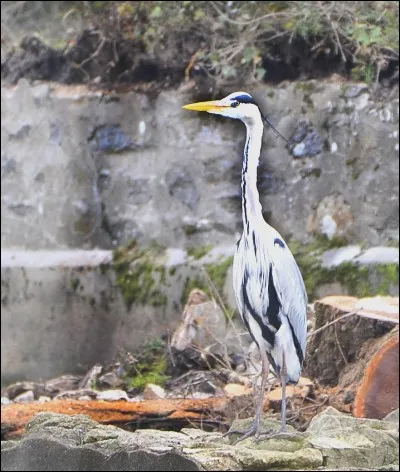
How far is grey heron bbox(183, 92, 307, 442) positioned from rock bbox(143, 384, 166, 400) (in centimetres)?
54

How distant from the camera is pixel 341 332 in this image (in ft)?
10.5

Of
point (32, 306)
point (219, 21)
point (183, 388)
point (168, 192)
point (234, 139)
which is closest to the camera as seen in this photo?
point (183, 388)

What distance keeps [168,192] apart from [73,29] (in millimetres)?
1566

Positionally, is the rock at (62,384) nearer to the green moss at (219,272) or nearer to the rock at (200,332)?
the rock at (200,332)

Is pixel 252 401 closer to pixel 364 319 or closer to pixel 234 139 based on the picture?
pixel 364 319

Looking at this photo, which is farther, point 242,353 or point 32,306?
point 32,306

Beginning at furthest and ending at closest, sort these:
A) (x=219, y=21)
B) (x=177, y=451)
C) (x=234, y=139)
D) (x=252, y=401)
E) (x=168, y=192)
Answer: (x=219, y=21) → (x=168, y=192) → (x=234, y=139) → (x=252, y=401) → (x=177, y=451)

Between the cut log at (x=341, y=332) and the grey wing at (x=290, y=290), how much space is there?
0.18m

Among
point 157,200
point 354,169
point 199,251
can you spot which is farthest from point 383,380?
point 157,200

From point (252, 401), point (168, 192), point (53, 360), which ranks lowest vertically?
point (53, 360)

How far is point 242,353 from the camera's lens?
11.7ft

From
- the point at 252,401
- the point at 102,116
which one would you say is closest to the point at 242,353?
the point at 252,401

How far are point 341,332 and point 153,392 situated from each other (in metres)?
0.53

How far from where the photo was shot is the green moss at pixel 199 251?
4.41 m
